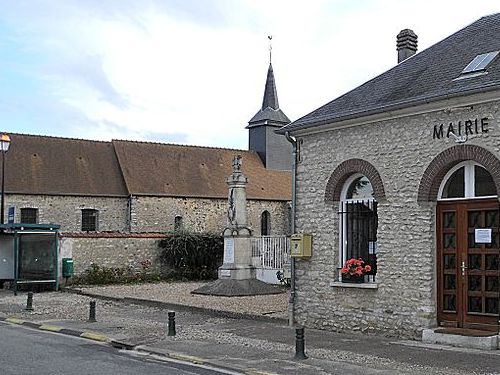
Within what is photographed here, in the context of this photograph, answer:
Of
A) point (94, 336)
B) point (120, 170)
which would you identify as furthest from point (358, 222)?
point (120, 170)

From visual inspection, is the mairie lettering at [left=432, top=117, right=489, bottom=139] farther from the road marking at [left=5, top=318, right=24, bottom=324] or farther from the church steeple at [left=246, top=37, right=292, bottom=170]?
the church steeple at [left=246, top=37, right=292, bottom=170]

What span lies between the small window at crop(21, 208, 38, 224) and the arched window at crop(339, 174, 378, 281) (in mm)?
24579

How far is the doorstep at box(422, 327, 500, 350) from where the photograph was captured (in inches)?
437

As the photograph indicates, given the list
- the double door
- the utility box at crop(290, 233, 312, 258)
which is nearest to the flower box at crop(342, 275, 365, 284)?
the utility box at crop(290, 233, 312, 258)

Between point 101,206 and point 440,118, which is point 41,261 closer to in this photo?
point 101,206

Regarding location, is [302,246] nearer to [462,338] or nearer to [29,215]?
[462,338]

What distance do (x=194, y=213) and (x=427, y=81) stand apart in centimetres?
2763

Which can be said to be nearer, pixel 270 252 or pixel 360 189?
pixel 360 189

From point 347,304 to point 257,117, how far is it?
36.1 m

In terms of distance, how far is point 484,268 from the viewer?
38.6 feet

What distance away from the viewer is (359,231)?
14.0 metres

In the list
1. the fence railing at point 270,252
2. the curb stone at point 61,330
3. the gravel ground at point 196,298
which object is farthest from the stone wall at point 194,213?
the curb stone at point 61,330

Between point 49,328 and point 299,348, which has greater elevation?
point 299,348

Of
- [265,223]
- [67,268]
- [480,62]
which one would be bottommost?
[67,268]
